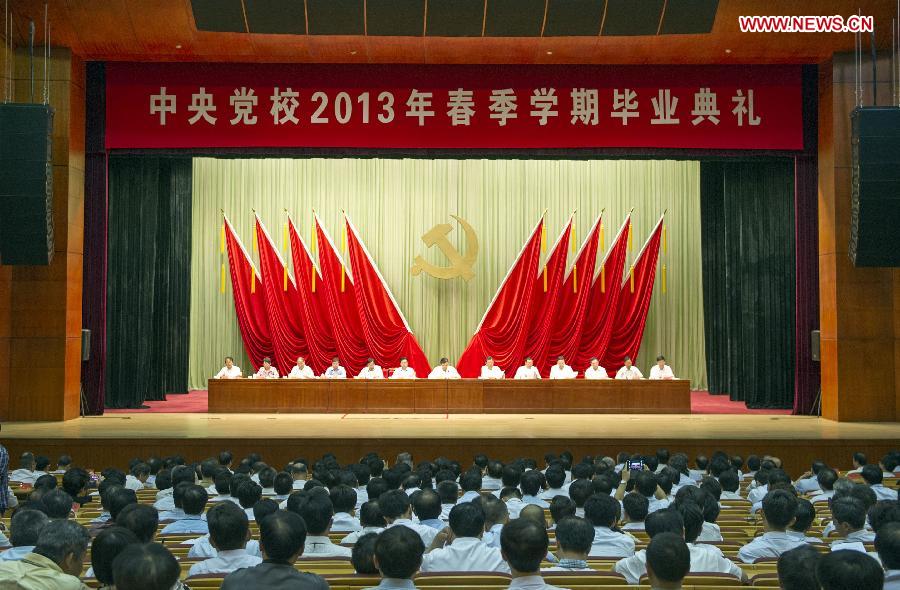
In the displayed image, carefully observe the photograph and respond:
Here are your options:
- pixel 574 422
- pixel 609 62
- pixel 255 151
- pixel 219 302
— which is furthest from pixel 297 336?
pixel 609 62

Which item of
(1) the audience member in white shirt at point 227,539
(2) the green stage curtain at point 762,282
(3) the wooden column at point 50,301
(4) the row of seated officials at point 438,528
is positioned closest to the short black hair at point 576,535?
(4) the row of seated officials at point 438,528

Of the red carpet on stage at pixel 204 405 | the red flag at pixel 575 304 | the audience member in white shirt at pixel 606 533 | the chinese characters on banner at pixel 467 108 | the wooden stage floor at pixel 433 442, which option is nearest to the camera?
the audience member in white shirt at pixel 606 533

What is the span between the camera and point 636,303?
13.7 m

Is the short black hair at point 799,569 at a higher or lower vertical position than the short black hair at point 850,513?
higher

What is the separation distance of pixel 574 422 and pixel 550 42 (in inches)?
147

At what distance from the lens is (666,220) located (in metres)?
14.9

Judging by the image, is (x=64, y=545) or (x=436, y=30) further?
(x=436, y=30)

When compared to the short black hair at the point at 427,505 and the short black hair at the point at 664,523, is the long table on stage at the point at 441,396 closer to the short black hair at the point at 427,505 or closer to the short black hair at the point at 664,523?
the short black hair at the point at 427,505

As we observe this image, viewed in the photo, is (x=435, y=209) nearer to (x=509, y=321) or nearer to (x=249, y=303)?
(x=509, y=321)

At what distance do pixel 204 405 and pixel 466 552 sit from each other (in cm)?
965

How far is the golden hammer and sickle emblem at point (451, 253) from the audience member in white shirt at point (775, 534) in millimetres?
10262

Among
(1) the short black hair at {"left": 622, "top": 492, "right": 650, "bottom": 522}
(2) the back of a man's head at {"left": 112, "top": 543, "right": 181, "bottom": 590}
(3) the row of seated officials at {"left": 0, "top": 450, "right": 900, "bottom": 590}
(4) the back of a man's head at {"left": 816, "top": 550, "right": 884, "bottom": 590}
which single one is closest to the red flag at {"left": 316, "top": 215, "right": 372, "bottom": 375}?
(3) the row of seated officials at {"left": 0, "top": 450, "right": 900, "bottom": 590}

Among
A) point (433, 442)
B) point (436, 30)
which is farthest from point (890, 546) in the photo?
point (436, 30)

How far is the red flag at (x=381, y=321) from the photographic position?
13.7 m
